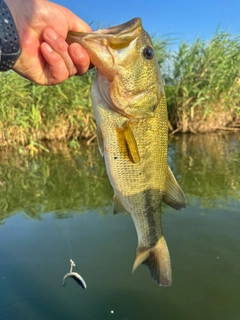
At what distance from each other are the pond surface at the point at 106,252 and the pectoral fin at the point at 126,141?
179cm

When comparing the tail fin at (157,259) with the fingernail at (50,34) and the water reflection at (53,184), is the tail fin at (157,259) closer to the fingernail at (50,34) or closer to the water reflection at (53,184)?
the fingernail at (50,34)

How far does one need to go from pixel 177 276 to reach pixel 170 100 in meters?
8.44

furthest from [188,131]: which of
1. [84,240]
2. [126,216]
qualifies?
[84,240]

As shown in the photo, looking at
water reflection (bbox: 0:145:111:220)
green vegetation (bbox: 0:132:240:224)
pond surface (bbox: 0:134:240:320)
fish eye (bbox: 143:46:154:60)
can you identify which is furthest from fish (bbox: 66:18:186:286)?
water reflection (bbox: 0:145:111:220)

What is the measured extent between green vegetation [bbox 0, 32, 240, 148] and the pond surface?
3.58 metres

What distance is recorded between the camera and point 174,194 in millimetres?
2145

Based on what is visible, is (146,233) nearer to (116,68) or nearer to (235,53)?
(116,68)

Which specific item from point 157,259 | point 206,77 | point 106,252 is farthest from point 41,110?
point 157,259

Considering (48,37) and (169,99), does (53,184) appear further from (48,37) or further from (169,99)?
(169,99)

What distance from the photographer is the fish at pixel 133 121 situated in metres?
1.75

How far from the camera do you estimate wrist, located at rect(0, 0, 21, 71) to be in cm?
174

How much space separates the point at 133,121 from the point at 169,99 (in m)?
9.61

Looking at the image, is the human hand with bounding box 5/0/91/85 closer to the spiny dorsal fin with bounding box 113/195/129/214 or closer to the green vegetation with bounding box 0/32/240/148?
the spiny dorsal fin with bounding box 113/195/129/214

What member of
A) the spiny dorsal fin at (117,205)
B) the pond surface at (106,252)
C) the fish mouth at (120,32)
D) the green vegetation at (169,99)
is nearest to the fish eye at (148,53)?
the fish mouth at (120,32)
